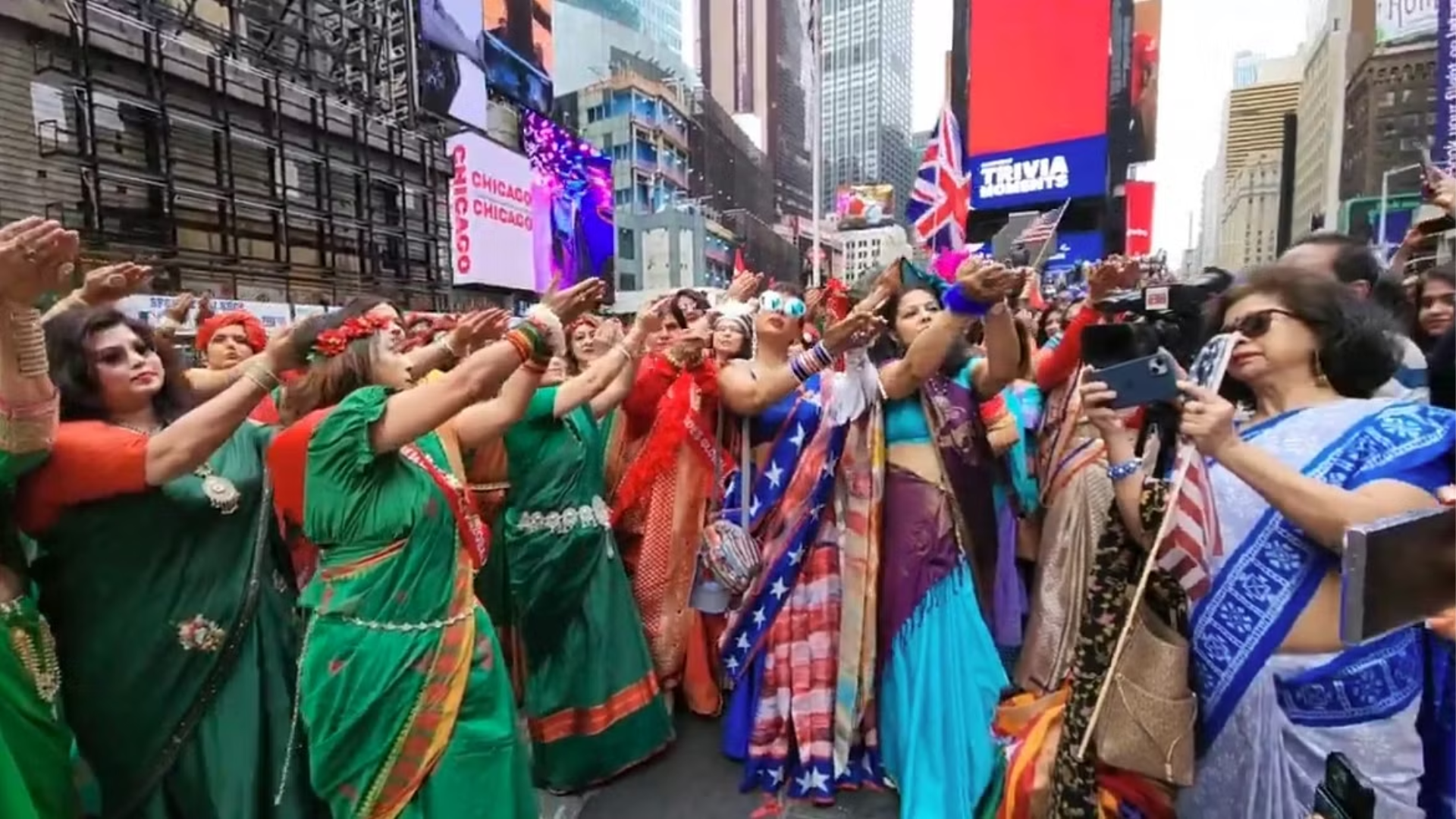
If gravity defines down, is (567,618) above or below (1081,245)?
below

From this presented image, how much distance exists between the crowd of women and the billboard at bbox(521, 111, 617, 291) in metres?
25.3

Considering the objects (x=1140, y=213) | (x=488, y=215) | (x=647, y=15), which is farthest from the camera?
(x=647, y=15)

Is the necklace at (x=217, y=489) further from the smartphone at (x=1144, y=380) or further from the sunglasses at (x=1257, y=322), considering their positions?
the sunglasses at (x=1257, y=322)

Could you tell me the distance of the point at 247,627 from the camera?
2.10 meters

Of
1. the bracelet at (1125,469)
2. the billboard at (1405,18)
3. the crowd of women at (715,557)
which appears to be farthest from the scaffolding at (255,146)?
the billboard at (1405,18)

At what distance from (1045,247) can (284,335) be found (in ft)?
9.84

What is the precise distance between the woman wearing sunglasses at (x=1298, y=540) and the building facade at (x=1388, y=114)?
2179 cm

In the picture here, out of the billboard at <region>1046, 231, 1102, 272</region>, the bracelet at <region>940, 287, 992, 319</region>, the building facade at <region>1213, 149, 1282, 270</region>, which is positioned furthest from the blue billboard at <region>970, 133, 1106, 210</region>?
the building facade at <region>1213, 149, 1282, 270</region>

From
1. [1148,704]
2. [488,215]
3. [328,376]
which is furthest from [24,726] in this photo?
[488,215]

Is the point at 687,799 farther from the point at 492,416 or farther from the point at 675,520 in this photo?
the point at 492,416

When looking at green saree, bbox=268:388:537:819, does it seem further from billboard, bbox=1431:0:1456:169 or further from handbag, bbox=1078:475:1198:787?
billboard, bbox=1431:0:1456:169

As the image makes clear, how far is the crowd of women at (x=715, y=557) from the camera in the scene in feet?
4.77

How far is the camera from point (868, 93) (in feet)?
194

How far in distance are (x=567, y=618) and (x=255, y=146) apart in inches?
676
